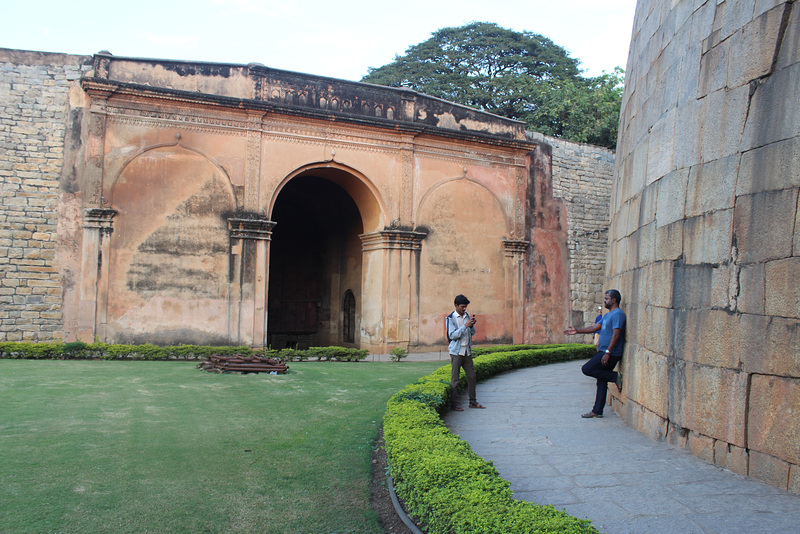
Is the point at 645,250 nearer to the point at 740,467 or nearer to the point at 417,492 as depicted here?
the point at 740,467

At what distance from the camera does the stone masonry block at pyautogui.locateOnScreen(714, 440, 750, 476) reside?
438 cm

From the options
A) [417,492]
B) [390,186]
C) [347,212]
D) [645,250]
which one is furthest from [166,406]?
[347,212]

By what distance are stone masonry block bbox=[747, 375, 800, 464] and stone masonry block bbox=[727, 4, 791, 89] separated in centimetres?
229

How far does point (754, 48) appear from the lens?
4586 mm

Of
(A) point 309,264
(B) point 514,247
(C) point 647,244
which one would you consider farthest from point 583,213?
(C) point 647,244

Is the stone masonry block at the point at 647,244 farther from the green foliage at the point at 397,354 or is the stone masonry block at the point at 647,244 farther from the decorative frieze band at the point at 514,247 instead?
the decorative frieze band at the point at 514,247

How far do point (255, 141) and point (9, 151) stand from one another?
524cm

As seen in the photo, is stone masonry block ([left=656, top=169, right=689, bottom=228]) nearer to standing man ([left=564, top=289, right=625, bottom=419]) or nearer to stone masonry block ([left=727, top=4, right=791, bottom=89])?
stone masonry block ([left=727, top=4, right=791, bottom=89])

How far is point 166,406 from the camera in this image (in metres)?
7.07

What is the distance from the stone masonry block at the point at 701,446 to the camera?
4723mm

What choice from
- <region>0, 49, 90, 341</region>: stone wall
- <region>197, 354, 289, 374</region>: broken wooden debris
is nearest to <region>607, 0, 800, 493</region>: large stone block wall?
<region>197, 354, 289, 374</region>: broken wooden debris

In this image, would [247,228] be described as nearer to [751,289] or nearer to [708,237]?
[708,237]

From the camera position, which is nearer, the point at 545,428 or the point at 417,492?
the point at 417,492

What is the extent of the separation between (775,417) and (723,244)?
1349 millimetres
